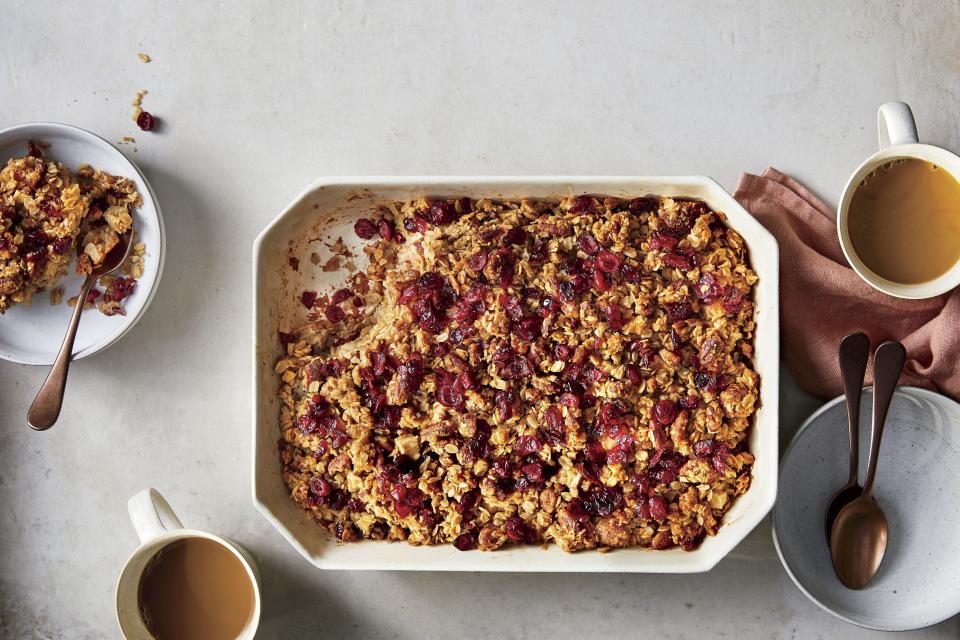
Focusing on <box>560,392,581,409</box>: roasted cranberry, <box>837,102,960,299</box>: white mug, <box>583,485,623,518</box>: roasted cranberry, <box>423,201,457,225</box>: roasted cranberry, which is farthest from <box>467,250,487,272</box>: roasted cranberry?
<box>837,102,960,299</box>: white mug

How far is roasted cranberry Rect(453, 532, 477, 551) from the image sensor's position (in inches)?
83.0

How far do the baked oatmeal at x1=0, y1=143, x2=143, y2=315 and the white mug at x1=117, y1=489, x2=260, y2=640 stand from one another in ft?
1.99

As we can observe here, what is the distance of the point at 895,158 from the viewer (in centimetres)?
210

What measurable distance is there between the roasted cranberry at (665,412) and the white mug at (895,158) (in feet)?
2.05

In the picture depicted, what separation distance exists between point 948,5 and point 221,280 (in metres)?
2.40

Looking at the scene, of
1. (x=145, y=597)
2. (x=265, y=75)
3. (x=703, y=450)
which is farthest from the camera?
(x=265, y=75)

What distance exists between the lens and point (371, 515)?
2162mm

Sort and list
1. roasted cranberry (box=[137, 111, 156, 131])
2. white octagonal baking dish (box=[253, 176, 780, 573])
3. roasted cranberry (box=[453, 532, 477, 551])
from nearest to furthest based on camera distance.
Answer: white octagonal baking dish (box=[253, 176, 780, 573]) → roasted cranberry (box=[453, 532, 477, 551]) → roasted cranberry (box=[137, 111, 156, 131])

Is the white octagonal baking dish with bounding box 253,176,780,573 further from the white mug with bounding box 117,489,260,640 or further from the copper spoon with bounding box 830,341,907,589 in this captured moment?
the copper spoon with bounding box 830,341,907,589

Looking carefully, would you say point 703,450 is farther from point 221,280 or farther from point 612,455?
point 221,280

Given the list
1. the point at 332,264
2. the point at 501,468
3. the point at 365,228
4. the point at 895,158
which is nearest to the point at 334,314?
the point at 332,264

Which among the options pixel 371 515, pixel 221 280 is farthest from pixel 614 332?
pixel 221 280

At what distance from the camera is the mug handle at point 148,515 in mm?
2152

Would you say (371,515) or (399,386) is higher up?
(399,386)
